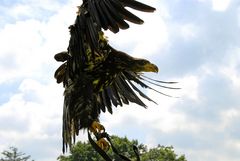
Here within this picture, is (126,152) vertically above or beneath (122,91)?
above

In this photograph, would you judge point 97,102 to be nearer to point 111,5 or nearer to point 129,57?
point 129,57

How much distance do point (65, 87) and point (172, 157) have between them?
223 ft

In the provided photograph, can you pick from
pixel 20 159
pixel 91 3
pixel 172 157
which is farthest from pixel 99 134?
pixel 20 159

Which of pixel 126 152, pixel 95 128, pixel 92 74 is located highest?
pixel 126 152

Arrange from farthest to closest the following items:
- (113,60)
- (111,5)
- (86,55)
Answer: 1. (113,60)
2. (86,55)
3. (111,5)

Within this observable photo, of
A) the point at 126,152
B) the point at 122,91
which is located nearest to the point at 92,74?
the point at 122,91

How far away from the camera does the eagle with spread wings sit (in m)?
5.21

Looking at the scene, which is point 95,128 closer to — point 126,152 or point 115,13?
point 115,13

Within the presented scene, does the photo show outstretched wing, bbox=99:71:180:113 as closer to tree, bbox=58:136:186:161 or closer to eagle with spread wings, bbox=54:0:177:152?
eagle with spread wings, bbox=54:0:177:152

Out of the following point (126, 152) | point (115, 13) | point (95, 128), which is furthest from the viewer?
point (126, 152)

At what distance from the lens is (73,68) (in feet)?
18.5

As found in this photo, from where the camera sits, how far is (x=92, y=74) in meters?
5.80

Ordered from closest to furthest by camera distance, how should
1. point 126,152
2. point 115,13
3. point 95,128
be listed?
point 115,13 < point 95,128 < point 126,152

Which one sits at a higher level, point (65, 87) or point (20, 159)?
point (20, 159)
